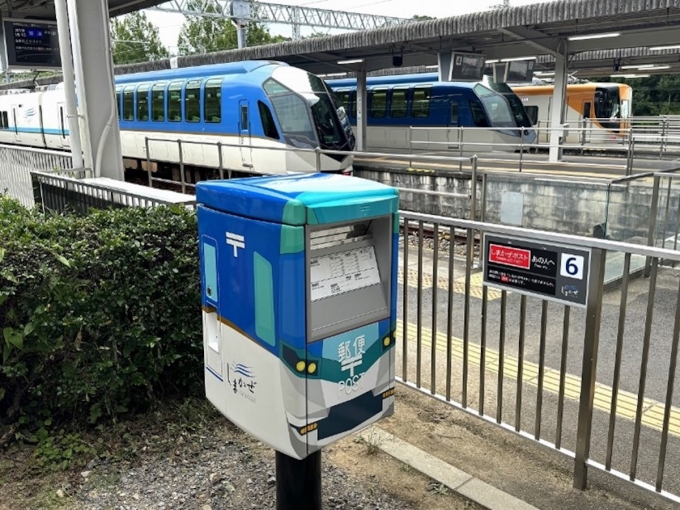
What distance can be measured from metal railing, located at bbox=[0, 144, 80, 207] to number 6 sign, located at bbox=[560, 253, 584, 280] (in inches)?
242

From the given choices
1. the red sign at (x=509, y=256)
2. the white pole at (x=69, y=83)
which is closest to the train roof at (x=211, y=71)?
the white pole at (x=69, y=83)

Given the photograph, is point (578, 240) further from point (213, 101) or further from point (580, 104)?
point (580, 104)

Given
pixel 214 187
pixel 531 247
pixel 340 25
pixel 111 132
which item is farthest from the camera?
pixel 340 25

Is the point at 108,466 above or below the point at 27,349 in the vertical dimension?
below

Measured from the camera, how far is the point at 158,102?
16.5 meters

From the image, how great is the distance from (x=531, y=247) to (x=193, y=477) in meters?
2.08

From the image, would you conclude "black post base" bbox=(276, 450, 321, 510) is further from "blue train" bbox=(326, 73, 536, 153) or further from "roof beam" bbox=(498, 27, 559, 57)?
"blue train" bbox=(326, 73, 536, 153)

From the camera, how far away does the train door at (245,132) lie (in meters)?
13.5

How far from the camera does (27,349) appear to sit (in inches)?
127

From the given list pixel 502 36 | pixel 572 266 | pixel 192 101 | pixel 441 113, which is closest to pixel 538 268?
pixel 572 266

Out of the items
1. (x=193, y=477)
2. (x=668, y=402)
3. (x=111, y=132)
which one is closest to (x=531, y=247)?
(x=668, y=402)

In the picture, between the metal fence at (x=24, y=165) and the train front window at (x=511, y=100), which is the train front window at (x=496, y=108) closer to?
the train front window at (x=511, y=100)

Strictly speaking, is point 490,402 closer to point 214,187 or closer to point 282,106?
point 214,187

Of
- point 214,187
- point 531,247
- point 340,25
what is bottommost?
point 531,247
